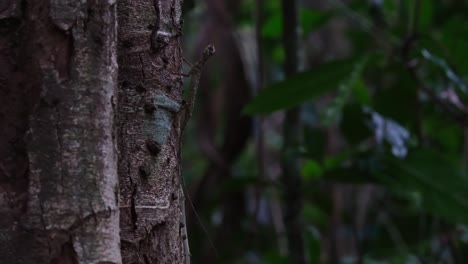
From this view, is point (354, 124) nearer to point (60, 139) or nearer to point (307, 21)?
point (307, 21)

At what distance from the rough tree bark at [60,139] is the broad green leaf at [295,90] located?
1.07 meters

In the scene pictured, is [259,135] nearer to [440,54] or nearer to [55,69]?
[440,54]


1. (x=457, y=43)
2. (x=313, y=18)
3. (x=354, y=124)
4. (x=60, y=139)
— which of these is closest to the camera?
(x=60, y=139)

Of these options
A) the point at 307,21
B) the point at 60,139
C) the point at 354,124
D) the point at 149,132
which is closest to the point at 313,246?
the point at 354,124

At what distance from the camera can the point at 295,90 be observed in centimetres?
182

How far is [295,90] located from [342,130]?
0.39 metres

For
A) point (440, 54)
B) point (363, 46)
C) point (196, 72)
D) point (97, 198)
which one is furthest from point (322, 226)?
point (97, 198)

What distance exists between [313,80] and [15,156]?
46.2 inches

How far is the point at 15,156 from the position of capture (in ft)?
2.48

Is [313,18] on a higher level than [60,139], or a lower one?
higher

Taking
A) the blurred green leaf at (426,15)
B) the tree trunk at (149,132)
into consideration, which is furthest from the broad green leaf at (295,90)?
the tree trunk at (149,132)

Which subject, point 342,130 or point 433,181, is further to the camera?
point 342,130

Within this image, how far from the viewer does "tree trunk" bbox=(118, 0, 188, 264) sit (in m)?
0.88

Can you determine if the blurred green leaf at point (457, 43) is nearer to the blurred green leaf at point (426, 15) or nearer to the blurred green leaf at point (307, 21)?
the blurred green leaf at point (426, 15)
